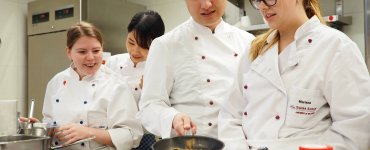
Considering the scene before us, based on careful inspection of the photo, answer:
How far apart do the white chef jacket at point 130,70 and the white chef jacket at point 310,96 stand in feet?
3.62

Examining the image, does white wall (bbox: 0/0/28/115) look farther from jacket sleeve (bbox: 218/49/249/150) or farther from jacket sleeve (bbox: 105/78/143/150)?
jacket sleeve (bbox: 218/49/249/150)

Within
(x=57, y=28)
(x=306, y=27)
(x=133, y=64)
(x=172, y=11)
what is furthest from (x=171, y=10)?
(x=306, y=27)

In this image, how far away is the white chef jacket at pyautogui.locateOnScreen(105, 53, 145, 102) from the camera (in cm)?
217

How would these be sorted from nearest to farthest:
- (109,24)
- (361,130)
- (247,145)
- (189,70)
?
(361,130), (247,145), (189,70), (109,24)

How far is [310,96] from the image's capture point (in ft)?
3.32

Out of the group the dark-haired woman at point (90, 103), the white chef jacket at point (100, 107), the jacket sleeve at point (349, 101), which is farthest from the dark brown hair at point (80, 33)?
the jacket sleeve at point (349, 101)

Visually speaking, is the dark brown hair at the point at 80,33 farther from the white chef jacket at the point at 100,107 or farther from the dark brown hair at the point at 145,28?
the dark brown hair at the point at 145,28

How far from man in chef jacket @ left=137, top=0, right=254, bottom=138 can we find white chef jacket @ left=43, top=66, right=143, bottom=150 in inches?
9.9

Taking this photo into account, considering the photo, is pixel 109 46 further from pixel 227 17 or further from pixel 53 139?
pixel 53 139

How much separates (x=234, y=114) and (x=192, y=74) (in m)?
0.34

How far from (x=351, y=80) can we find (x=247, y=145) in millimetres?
389

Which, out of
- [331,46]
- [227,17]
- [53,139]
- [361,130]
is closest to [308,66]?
[331,46]

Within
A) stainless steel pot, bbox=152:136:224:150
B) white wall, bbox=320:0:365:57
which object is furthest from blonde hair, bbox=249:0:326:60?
white wall, bbox=320:0:365:57

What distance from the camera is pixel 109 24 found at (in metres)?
3.21
